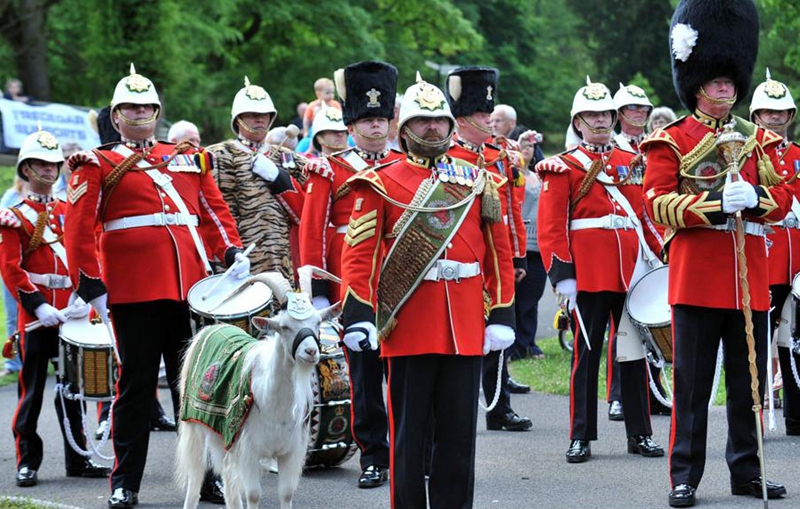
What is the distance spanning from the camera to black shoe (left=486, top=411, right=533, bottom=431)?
10.9m

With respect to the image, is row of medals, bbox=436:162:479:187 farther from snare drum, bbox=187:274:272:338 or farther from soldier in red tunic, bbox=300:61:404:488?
soldier in red tunic, bbox=300:61:404:488

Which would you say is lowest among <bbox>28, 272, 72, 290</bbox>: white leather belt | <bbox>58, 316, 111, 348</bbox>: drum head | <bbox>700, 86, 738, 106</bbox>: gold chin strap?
<bbox>58, 316, 111, 348</bbox>: drum head

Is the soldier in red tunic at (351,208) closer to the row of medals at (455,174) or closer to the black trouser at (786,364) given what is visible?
the row of medals at (455,174)

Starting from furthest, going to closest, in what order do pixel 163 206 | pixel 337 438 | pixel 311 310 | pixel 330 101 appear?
1. pixel 330 101
2. pixel 337 438
3. pixel 163 206
4. pixel 311 310

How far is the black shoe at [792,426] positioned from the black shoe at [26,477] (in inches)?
199

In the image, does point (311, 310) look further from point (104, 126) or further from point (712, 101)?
point (104, 126)

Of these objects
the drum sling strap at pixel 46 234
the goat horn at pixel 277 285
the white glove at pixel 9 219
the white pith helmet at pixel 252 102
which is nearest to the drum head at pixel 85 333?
the drum sling strap at pixel 46 234

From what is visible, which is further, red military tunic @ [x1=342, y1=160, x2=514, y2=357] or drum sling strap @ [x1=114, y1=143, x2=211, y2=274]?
drum sling strap @ [x1=114, y1=143, x2=211, y2=274]

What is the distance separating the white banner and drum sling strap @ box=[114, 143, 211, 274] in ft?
54.5

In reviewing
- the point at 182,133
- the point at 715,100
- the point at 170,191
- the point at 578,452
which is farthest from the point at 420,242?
the point at 182,133

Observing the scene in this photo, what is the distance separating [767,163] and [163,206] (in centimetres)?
339

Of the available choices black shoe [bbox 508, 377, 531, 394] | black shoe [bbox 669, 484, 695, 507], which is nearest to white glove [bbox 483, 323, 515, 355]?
black shoe [bbox 669, 484, 695, 507]

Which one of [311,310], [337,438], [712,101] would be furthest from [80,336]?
[712,101]

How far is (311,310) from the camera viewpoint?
283 inches
